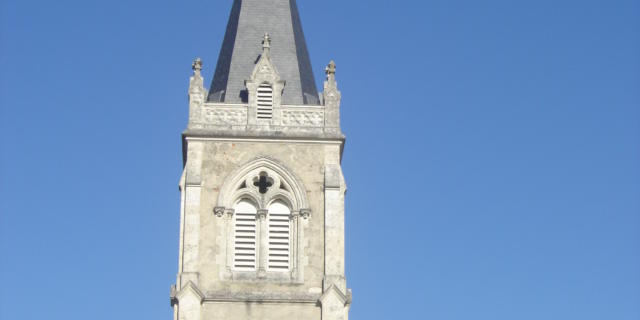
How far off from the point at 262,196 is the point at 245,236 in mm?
1247

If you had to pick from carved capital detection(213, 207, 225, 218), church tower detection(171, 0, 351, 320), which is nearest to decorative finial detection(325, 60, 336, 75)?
church tower detection(171, 0, 351, 320)

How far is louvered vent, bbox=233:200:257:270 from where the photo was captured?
34875 millimetres

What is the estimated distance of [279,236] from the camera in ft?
116

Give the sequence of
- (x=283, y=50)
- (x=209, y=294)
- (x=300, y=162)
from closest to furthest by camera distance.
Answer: (x=209, y=294), (x=300, y=162), (x=283, y=50)

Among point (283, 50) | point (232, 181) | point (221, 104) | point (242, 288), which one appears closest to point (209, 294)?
point (242, 288)

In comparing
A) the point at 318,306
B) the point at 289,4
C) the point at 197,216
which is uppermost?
the point at 289,4

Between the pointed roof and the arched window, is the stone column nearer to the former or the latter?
the arched window

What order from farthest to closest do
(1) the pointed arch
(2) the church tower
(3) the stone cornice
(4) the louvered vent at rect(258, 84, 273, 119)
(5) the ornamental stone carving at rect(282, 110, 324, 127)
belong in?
(4) the louvered vent at rect(258, 84, 273, 119)
(5) the ornamental stone carving at rect(282, 110, 324, 127)
(1) the pointed arch
(2) the church tower
(3) the stone cornice

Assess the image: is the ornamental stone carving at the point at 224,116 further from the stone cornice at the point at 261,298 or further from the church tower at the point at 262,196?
the stone cornice at the point at 261,298

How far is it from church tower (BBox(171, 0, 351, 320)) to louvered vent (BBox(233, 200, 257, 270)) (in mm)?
27

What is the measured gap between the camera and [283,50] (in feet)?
128

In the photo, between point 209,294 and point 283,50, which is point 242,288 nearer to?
point 209,294

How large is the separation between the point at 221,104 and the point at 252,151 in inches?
68.7

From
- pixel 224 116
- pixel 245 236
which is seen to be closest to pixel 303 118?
pixel 224 116
